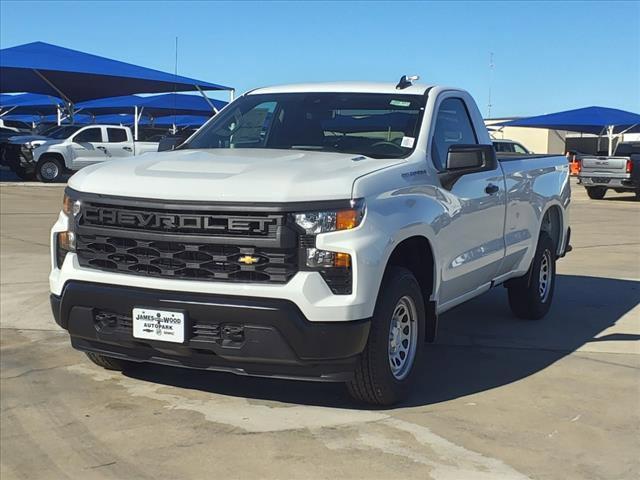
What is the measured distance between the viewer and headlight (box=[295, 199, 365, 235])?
4.03 metres

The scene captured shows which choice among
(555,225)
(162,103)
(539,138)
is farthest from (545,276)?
(539,138)

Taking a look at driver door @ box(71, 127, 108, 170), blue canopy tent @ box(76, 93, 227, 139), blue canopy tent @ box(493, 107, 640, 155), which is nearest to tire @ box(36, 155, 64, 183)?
driver door @ box(71, 127, 108, 170)

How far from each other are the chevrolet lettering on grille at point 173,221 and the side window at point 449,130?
1.59 meters

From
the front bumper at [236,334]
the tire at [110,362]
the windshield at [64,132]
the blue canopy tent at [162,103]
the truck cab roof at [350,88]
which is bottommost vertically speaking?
the tire at [110,362]

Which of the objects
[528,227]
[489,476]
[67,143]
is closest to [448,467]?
[489,476]

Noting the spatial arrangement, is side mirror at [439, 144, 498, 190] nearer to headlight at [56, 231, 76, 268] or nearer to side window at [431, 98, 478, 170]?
side window at [431, 98, 478, 170]

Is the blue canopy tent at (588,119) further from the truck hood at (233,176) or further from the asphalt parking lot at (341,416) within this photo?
the truck hood at (233,176)

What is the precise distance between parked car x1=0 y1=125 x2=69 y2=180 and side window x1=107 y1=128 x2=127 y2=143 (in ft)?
3.93

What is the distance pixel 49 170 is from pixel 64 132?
58.2 inches

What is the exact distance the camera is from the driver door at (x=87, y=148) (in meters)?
25.6

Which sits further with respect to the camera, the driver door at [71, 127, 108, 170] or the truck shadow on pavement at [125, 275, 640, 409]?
the driver door at [71, 127, 108, 170]

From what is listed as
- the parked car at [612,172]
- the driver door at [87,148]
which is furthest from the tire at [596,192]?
the driver door at [87,148]

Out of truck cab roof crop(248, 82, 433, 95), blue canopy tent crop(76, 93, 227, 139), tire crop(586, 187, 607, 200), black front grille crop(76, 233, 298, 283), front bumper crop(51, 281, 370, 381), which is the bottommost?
tire crop(586, 187, 607, 200)

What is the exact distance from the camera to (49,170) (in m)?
25.7
